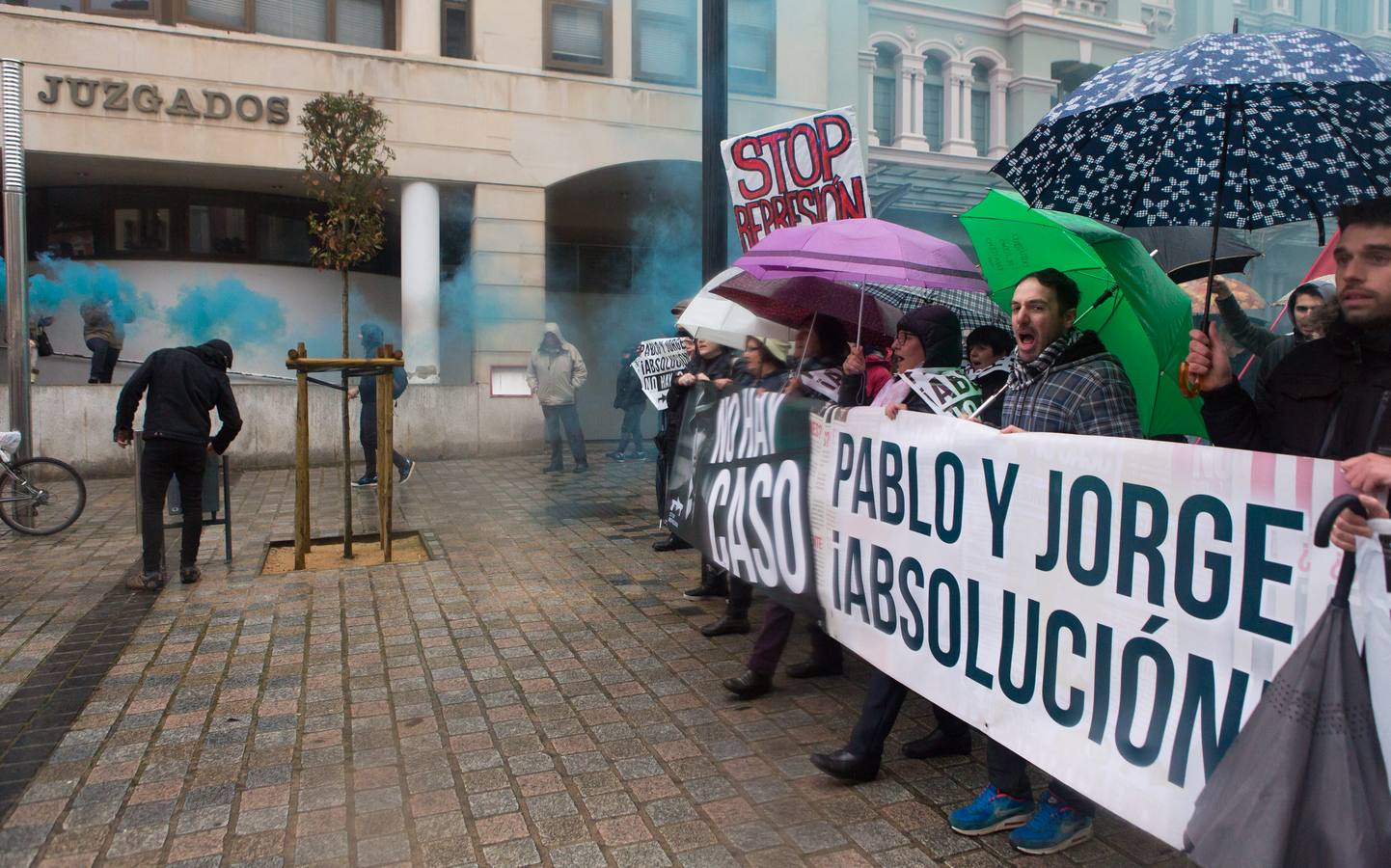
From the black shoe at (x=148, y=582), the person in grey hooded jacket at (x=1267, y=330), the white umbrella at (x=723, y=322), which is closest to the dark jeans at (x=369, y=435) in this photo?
the black shoe at (x=148, y=582)

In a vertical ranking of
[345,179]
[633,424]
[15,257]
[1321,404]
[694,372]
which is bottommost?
[633,424]

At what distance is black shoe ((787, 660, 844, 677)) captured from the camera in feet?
14.2

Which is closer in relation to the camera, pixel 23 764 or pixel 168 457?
pixel 23 764

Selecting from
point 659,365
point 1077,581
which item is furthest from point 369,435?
point 1077,581

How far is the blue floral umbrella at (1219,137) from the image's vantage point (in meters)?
2.55

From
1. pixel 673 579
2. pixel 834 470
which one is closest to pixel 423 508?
pixel 673 579

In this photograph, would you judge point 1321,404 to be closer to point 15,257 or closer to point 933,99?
point 15,257

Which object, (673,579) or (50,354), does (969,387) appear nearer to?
(673,579)

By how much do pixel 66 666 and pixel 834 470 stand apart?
3.66m

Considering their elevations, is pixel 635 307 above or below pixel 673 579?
above

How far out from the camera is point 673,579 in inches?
238

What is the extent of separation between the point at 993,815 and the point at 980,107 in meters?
18.2

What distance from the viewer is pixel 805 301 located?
4.43m

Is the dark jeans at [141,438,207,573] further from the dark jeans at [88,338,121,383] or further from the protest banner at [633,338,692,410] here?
the dark jeans at [88,338,121,383]
